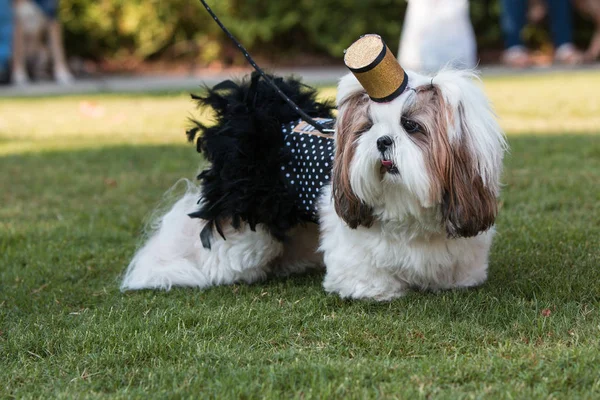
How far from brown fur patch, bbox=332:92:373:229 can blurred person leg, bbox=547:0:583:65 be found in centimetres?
1126

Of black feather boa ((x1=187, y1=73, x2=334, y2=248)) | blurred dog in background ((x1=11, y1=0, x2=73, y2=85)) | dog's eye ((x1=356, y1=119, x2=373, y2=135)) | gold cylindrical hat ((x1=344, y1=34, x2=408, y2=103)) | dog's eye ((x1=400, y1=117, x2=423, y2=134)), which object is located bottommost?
blurred dog in background ((x1=11, y1=0, x2=73, y2=85))

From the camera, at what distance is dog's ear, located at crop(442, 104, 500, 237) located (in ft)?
9.78

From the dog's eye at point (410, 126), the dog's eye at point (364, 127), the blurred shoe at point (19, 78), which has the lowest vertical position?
the blurred shoe at point (19, 78)

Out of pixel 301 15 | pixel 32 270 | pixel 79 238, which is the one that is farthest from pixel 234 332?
pixel 301 15

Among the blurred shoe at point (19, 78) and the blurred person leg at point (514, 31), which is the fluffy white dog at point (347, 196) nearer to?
the blurred person leg at point (514, 31)

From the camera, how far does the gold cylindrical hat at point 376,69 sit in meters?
2.99

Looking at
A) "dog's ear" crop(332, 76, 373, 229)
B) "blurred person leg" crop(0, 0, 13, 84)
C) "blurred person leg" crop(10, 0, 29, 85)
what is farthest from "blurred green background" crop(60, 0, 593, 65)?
"dog's ear" crop(332, 76, 373, 229)

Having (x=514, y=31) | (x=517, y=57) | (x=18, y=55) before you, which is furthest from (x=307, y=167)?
(x=18, y=55)

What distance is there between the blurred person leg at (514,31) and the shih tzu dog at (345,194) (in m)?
9.80

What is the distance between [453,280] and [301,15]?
38.9 ft

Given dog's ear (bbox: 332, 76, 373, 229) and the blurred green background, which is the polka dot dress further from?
the blurred green background

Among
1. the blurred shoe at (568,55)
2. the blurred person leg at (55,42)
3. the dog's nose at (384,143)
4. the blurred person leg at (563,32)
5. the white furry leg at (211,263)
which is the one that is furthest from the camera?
the blurred shoe at (568,55)

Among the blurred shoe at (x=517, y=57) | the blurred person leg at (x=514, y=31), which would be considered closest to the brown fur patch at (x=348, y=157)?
the blurred person leg at (x=514, y=31)

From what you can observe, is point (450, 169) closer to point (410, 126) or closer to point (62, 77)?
point (410, 126)
